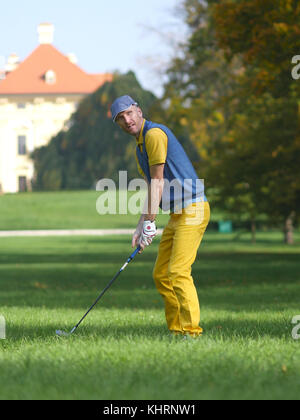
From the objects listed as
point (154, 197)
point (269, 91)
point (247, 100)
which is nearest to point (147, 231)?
point (154, 197)

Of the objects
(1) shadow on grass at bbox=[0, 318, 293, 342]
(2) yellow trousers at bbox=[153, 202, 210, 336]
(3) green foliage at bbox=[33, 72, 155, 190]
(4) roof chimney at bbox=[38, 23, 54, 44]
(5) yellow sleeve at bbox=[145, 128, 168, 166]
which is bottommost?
(1) shadow on grass at bbox=[0, 318, 293, 342]

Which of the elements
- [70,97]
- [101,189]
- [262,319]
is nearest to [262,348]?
[262,319]

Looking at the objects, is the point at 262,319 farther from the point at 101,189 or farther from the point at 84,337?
the point at 101,189

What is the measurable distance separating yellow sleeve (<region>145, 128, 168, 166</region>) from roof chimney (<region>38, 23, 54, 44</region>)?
94.1 metres

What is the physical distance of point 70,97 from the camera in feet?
310

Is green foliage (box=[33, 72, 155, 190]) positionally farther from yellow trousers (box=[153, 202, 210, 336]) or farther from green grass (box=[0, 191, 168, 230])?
yellow trousers (box=[153, 202, 210, 336])

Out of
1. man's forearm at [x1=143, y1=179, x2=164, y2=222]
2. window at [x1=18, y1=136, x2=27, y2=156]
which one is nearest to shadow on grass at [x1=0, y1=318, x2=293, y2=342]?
man's forearm at [x1=143, y1=179, x2=164, y2=222]

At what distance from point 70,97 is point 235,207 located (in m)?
67.2

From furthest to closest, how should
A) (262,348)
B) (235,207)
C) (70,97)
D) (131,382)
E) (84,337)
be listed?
(70,97)
(235,207)
(84,337)
(262,348)
(131,382)

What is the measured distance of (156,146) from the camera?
23.8ft

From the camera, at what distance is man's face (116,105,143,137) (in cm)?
732

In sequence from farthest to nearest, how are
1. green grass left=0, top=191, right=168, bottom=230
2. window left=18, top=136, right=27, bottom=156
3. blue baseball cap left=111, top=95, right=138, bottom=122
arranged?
1. window left=18, top=136, right=27, bottom=156
2. green grass left=0, top=191, right=168, bottom=230
3. blue baseball cap left=111, top=95, right=138, bottom=122

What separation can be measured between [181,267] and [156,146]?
100 cm

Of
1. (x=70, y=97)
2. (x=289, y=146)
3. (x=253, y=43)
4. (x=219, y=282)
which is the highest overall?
(x=70, y=97)
